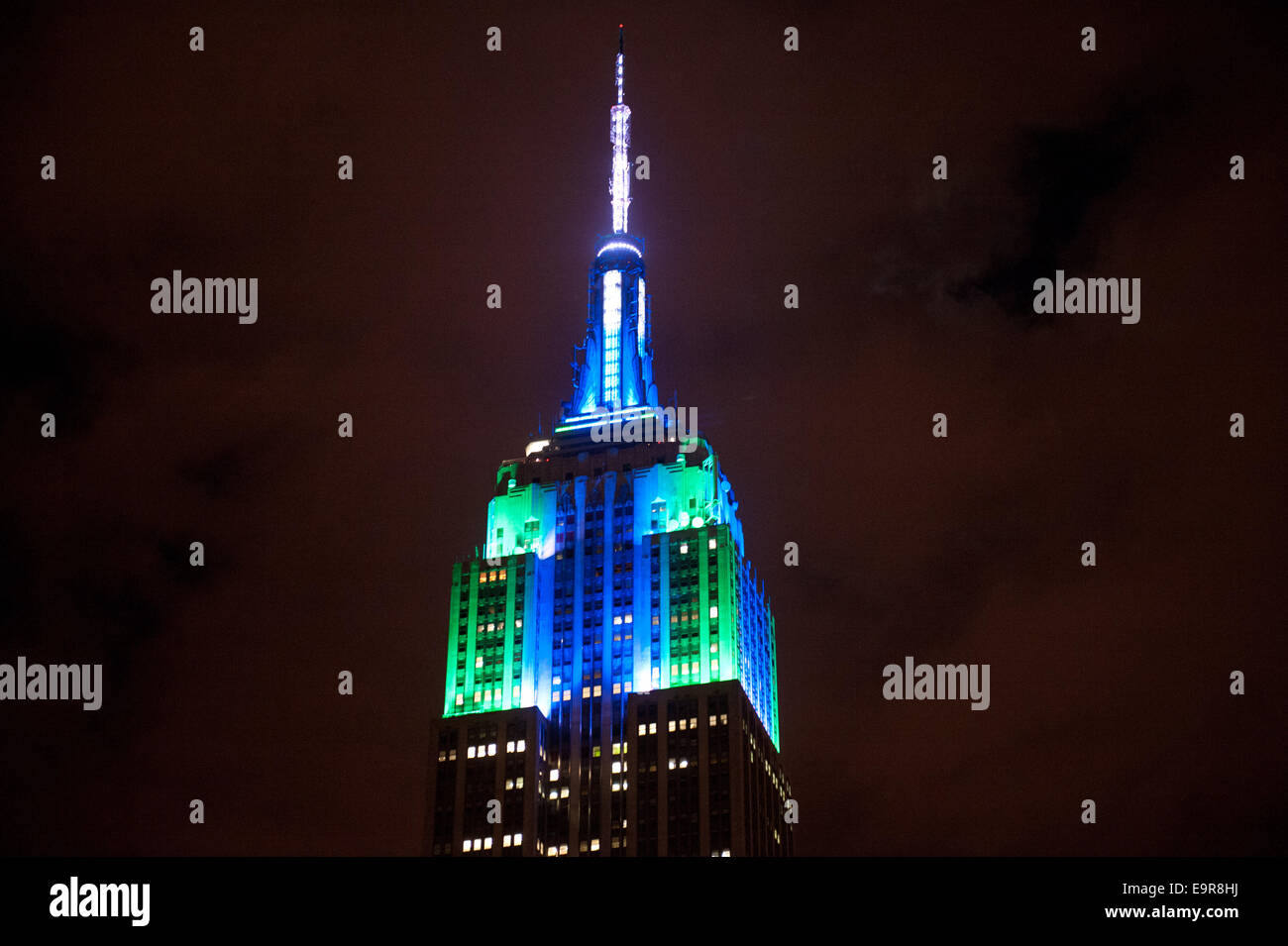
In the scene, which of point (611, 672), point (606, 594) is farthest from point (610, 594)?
point (611, 672)

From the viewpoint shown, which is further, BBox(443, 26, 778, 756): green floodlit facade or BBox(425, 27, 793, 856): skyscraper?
BBox(443, 26, 778, 756): green floodlit facade

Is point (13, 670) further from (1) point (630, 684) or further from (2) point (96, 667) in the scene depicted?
(1) point (630, 684)

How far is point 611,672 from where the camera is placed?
177375 millimetres

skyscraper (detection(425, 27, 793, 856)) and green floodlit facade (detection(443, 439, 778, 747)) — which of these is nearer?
skyscraper (detection(425, 27, 793, 856))

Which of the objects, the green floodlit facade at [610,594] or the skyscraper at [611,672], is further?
the green floodlit facade at [610,594]

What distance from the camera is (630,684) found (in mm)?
175875

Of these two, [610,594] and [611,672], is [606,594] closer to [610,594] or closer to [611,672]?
[610,594]

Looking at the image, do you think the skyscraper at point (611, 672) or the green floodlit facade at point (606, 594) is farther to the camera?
the green floodlit facade at point (606, 594)

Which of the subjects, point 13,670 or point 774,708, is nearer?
point 13,670

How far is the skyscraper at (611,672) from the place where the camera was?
16700cm

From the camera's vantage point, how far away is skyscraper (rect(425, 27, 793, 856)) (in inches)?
6575
